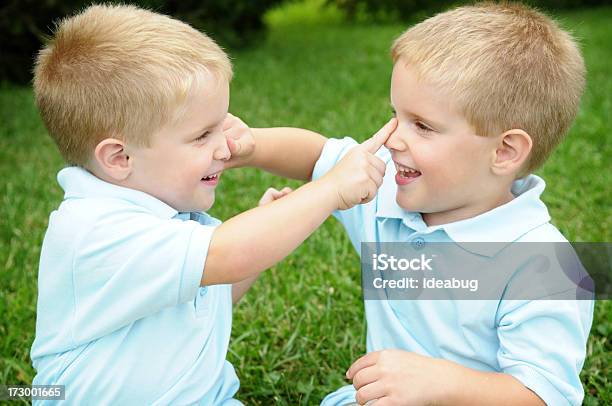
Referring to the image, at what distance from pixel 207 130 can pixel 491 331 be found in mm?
888

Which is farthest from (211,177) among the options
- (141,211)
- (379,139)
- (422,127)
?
(422,127)

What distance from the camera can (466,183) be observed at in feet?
6.90

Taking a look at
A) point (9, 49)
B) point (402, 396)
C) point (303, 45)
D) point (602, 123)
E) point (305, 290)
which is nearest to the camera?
point (402, 396)

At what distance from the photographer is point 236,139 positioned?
225 centimetres

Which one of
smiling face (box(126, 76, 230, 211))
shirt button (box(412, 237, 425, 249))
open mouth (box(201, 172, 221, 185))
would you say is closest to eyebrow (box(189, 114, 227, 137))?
smiling face (box(126, 76, 230, 211))

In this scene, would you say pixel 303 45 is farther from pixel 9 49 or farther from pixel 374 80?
pixel 9 49

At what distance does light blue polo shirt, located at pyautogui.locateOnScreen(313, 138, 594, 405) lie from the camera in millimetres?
1938

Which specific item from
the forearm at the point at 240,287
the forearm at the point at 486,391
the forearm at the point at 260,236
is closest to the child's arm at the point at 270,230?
the forearm at the point at 260,236

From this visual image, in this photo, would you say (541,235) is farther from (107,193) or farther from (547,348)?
(107,193)

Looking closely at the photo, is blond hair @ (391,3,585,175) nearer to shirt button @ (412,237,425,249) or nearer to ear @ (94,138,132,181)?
shirt button @ (412,237,425,249)

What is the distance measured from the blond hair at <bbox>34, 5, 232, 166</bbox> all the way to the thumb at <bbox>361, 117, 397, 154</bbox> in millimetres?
397

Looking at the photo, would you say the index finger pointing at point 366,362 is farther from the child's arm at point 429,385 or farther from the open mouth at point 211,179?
the open mouth at point 211,179

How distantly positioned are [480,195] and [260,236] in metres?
0.67

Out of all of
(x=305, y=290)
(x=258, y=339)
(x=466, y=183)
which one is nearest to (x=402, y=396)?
(x=466, y=183)
